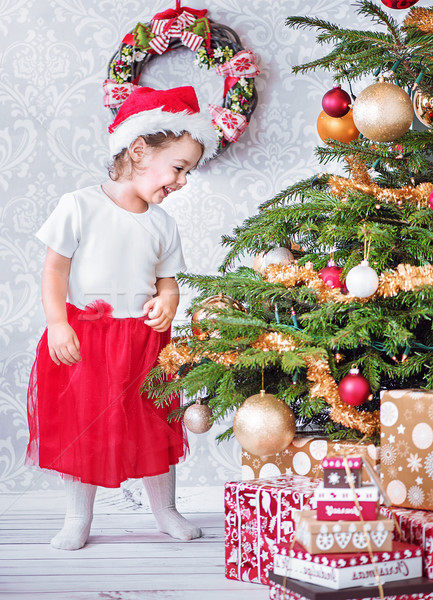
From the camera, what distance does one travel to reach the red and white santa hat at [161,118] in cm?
141

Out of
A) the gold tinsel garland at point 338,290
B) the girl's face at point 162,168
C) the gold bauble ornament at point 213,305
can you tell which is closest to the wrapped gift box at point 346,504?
the gold tinsel garland at point 338,290

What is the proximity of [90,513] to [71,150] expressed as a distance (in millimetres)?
923

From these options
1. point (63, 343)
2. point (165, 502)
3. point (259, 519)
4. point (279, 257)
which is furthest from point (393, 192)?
point (165, 502)

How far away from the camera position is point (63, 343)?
138 centimetres

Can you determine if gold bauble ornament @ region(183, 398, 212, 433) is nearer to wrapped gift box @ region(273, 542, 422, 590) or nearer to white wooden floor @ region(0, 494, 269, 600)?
white wooden floor @ region(0, 494, 269, 600)

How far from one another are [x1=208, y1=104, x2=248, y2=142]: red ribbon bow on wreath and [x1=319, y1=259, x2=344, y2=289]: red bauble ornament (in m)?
0.71

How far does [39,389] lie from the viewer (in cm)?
140

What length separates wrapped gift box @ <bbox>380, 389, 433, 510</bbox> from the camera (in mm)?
993

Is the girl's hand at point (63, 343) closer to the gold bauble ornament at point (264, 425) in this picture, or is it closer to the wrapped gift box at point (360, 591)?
the gold bauble ornament at point (264, 425)

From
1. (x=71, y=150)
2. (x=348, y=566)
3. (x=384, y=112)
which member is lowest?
(x=348, y=566)

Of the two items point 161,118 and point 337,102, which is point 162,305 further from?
point 337,102

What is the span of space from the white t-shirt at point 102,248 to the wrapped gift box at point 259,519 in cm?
48

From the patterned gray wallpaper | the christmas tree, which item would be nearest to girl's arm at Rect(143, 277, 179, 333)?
the christmas tree

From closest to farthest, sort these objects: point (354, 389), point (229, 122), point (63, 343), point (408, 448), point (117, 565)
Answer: point (408, 448), point (354, 389), point (117, 565), point (63, 343), point (229, 122)
